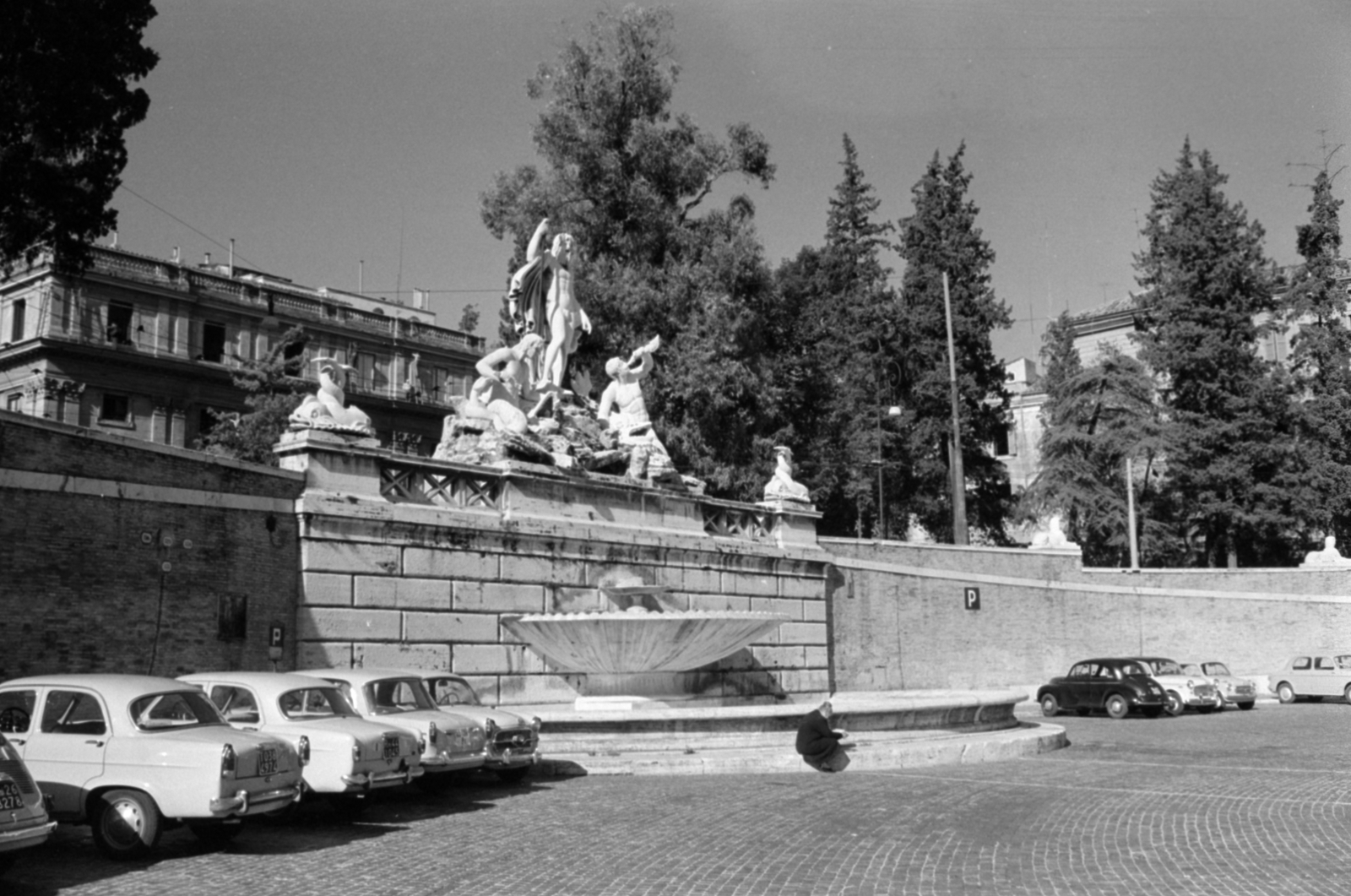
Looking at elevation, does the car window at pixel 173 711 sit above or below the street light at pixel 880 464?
below

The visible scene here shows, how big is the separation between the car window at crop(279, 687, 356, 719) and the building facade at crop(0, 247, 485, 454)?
27.4m

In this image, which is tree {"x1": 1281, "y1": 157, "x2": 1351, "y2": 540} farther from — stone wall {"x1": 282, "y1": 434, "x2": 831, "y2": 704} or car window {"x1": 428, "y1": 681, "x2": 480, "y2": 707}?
car window {"x1": 428, "y1": 681, "x2": 480, "y2": 707}

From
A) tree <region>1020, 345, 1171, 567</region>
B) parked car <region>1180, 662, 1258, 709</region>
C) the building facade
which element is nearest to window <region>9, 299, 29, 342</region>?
the building facade

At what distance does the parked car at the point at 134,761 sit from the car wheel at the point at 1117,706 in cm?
1943

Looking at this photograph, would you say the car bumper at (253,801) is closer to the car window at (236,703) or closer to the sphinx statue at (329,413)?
the car window at (236,703)

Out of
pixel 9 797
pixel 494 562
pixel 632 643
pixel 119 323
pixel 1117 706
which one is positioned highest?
pixel 119 323

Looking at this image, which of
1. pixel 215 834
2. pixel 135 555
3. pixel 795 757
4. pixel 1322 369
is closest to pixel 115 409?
pixel 135 555

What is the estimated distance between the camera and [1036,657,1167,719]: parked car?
2556 centimetres

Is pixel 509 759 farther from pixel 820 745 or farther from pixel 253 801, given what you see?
pixel 253 801

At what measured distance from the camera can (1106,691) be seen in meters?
25.7

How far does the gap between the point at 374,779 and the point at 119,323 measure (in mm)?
35631

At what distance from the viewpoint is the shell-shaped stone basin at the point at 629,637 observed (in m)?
18.1

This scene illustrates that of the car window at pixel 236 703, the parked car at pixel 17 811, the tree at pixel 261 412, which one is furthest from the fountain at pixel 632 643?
the tree at pixel 261 412

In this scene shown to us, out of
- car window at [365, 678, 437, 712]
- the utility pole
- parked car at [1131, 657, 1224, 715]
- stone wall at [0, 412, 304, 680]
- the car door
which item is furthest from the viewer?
the utility pole
